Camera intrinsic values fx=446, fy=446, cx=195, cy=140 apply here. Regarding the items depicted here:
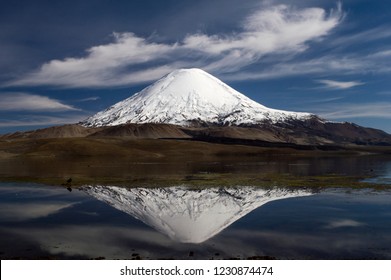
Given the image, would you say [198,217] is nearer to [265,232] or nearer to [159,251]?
[265,232]

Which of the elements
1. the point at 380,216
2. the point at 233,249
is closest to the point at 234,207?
the point at 380,216

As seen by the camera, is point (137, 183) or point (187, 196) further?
point (137, 183)

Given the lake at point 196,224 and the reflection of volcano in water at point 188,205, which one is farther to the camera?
the reflection of volcano in water at point 188,205

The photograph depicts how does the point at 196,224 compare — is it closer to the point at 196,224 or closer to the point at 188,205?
the point at 196,224

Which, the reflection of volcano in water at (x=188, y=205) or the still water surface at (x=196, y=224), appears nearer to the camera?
the still water surface at (x=196, y=224)
